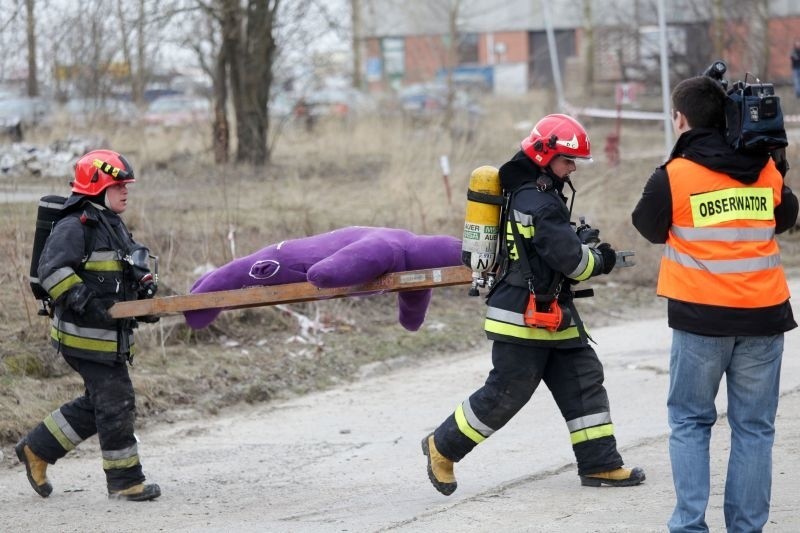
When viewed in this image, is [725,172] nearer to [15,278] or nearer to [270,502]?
[270,502]

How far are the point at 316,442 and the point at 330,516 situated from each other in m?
1.62

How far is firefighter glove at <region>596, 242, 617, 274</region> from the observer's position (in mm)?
5008

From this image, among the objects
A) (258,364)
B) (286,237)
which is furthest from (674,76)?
(258,364)

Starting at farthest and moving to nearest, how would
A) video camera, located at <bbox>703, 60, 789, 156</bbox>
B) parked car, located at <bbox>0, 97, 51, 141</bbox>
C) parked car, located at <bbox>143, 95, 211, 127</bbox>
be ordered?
1. parked car, located at <bbox>143, 95, 211, 127</bbox>
2. parked car, located at <bbox>0, 97, 51, 141</bbox>
3. video camera, located at <bbox>703, 60, 789, 156</bbox>

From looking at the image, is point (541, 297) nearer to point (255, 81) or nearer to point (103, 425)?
point (103, 425)

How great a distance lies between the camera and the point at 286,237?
35.9ft

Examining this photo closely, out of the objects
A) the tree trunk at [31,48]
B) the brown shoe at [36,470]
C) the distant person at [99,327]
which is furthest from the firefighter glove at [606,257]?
the tree trunk at [31,48]

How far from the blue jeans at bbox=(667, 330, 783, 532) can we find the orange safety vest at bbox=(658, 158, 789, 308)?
16 cm

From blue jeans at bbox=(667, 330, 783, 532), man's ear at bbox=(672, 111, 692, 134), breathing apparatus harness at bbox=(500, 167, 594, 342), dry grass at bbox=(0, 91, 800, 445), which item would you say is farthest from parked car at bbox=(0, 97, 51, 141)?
blue jeans at bbox=(667, 330, 783, 532)

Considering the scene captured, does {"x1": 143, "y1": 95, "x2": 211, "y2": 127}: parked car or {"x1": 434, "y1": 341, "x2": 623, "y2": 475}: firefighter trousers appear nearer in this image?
{"x1": 434, "y1": 341, "x2": 623, "y2": 475}: firefighter trousers

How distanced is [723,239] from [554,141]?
116cm

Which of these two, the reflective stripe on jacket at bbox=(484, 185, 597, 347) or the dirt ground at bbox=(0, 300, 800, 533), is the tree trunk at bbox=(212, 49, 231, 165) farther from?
the reflective stripe on jacket at bbox=(484, 185, 597, 347)

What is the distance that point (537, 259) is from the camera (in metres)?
5.06

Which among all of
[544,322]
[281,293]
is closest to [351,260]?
[281,293]
